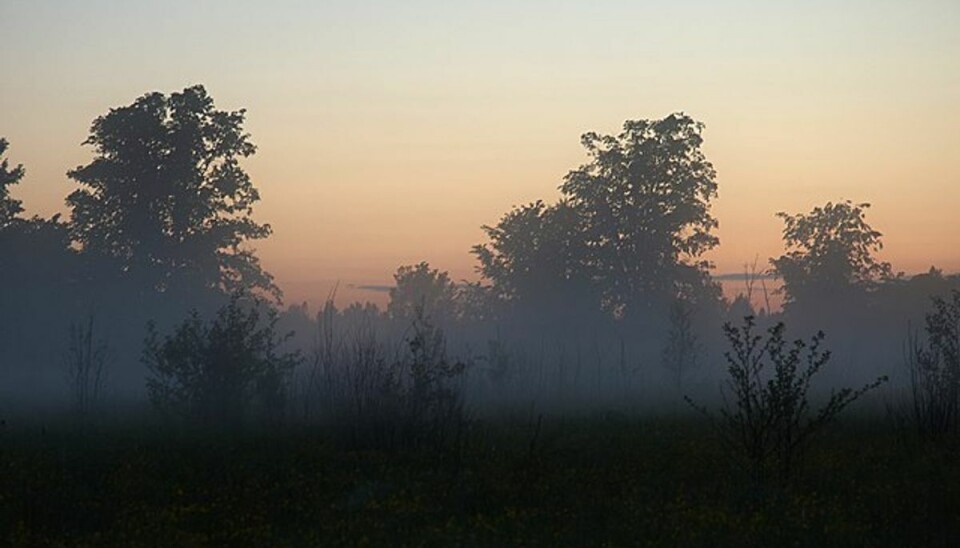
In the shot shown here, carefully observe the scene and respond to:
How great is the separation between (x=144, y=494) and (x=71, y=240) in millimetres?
37623

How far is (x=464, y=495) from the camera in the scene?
13219 mm

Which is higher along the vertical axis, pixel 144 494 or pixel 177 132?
pixel 177 132

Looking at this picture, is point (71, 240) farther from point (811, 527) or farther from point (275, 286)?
point (811, 527)

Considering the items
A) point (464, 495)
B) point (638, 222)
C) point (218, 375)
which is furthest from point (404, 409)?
point (638, 222)

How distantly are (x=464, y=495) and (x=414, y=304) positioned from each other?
33.1 metres

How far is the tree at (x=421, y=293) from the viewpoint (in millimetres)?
92188

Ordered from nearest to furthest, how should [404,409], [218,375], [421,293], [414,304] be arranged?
[404,409]
[218,375]
[414,304]
[421,293]

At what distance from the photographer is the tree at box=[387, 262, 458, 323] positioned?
92188 mm

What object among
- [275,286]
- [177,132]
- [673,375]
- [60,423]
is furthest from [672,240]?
[60,423]

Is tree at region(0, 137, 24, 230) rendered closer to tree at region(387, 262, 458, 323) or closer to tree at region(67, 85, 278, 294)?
tree at region(67, 85, 278, 294)

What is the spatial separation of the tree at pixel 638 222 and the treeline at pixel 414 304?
11cm

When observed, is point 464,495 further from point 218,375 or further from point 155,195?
point 155,195

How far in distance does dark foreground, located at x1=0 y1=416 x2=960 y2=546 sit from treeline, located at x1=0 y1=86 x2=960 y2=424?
9.03 ft

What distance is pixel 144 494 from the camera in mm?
13430
